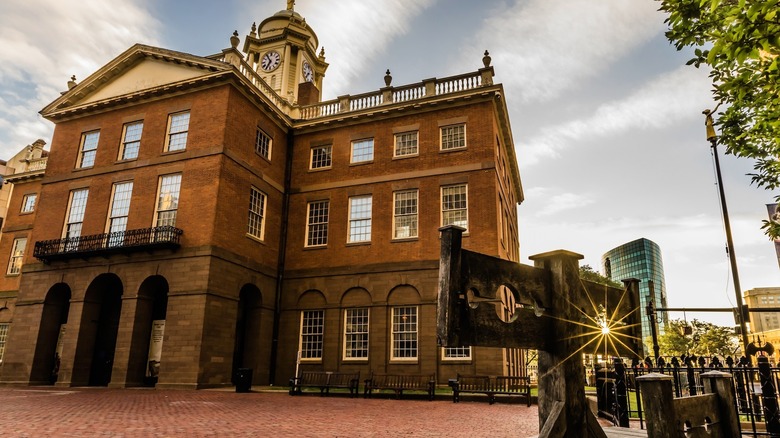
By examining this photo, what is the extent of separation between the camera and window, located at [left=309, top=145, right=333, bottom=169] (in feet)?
84.7

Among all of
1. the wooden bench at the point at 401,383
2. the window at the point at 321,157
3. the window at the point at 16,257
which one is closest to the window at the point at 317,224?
the window at the point at 321,157

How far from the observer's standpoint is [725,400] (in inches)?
179

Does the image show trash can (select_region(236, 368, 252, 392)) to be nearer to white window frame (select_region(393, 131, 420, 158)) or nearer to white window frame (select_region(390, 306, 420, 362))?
white window frame (select_region(390, 306, 420, 362))

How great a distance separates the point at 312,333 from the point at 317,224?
5437mm

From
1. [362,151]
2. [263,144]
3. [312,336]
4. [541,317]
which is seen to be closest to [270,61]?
[263,144]

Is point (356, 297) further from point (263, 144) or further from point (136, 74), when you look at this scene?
point (136, 74)

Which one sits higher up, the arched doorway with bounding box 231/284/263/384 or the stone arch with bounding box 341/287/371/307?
the stone arch with bounding box 341/287/371/307

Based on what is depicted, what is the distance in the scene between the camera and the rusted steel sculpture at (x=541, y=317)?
10.0 ft

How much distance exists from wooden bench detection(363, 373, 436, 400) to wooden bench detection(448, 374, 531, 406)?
2.95 ft

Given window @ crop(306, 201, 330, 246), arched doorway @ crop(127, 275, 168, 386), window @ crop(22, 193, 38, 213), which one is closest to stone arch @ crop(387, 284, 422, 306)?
window @ crop(306, 201, 330, 246)

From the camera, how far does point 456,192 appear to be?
2258 centimetres

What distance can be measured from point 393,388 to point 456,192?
30.6 feet

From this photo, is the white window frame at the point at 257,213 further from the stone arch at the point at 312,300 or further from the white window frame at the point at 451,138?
the white window frame at the point at 451,138

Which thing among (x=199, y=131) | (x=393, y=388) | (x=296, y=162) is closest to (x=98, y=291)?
(x=199, y=131)
